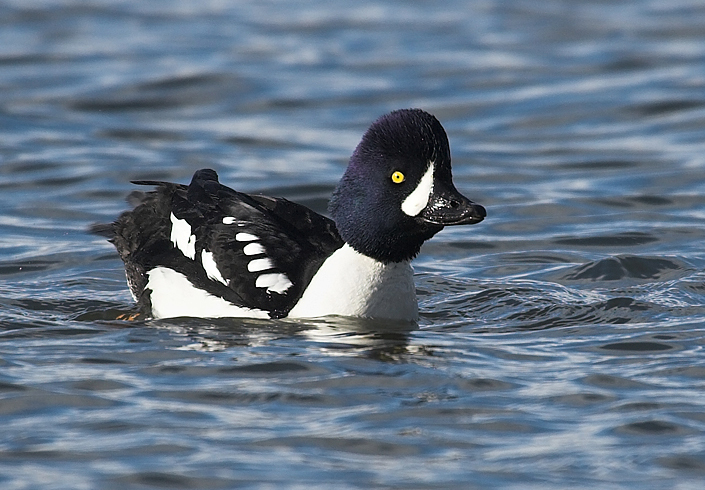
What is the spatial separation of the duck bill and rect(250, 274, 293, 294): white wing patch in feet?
3.06

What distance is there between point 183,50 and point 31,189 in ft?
18.5

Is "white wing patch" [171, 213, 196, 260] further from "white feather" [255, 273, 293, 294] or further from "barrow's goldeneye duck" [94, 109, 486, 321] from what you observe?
"white feather" [255, 273, 293, 294]

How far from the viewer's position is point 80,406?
699 cm

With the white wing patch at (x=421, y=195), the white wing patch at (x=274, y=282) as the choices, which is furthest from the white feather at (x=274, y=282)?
the white wing patch at (x=421, y=195)

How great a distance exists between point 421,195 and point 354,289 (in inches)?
28.1

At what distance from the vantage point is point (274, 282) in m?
8.14

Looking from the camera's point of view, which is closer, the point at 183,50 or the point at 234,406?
the point at 234,406

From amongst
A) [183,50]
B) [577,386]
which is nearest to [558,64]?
[183,50]

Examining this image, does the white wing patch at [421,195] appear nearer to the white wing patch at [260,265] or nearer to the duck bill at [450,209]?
the duck bill at [450,209]

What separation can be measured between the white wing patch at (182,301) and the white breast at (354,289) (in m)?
0.32

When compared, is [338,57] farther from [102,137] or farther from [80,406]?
[80,406]

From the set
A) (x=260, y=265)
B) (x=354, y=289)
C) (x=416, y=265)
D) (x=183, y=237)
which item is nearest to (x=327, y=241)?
(x=354, y=289)

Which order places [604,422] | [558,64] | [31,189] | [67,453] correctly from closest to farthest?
1. [67,453]
2. [604,422]
3. [31,189]
4. [558,64]

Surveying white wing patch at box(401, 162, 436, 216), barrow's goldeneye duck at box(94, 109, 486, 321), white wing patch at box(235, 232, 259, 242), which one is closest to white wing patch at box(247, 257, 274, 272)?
barrow's goldeneye duck at box(94, 109, 486, 321)
